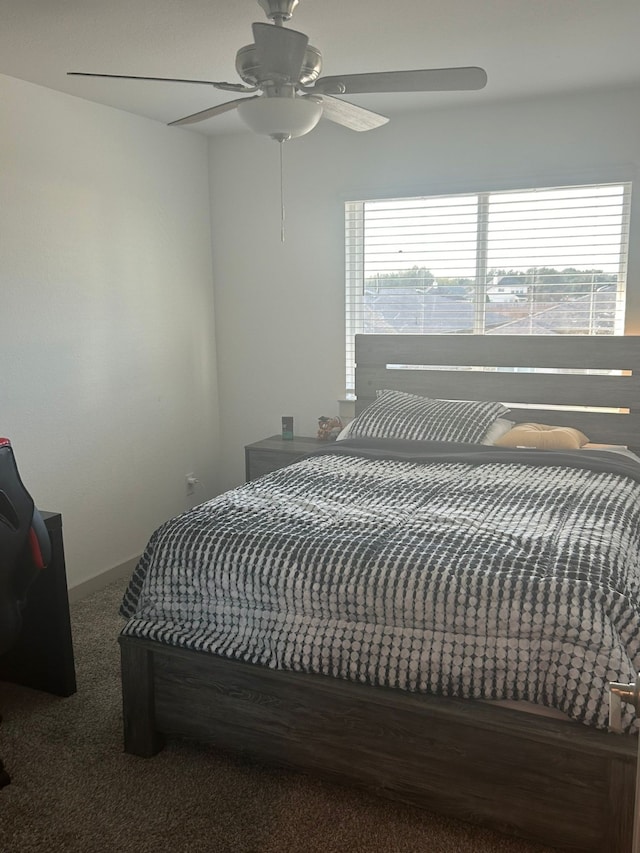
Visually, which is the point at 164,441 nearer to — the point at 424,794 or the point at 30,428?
the point at 30,428

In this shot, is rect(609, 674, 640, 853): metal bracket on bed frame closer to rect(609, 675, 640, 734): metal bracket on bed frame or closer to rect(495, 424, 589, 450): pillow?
rect(609, 675, 640, 734): metal bracket on bed frame

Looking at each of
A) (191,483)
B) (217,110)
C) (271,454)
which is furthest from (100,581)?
(217,110)

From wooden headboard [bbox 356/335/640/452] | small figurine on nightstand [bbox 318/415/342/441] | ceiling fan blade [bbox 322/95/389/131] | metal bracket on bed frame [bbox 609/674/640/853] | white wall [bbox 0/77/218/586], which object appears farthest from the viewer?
small figurine on nightstand [bbox 318/415/342/441]

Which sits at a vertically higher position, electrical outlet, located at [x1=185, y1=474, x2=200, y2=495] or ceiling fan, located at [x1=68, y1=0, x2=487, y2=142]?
ceiling fan, located at [x1=68, y1=0, x2=487, y2=142]

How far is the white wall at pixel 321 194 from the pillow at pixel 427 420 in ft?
2.29

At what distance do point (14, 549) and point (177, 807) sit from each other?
875mm

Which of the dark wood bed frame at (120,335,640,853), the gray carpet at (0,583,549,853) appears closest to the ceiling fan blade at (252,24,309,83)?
the dark wood bed frame at (120,335,640,853)

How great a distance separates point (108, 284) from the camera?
12.2ft

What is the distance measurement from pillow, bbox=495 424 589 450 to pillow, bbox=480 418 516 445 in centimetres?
3

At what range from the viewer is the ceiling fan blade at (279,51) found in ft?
6.65

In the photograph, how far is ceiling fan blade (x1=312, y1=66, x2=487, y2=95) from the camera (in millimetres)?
2205

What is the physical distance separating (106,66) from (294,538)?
6.84ft

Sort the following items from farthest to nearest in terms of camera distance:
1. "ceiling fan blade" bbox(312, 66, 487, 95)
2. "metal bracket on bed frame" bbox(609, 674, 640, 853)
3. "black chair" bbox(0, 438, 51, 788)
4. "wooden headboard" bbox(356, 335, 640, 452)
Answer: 1. "wooden headboard" bbox(356, 335, 640, 452)
2. "ceiling fan blade" bbox(312, 66, 487, 95)
3. "black chair" bbox(0, 438, 51, 788)
4. "metal bracket on bed frame" bbox(609, 674, 640, 853)

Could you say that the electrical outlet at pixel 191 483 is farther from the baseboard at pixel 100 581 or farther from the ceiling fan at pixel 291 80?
the ceiling fan at pixel 291 80
